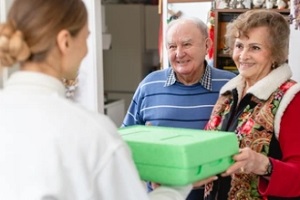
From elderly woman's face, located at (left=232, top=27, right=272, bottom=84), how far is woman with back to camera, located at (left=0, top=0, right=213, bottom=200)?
28.5 inches

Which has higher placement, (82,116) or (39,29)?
(39,29)

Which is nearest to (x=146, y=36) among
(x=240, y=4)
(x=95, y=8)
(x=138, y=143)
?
(x=240, y=4)

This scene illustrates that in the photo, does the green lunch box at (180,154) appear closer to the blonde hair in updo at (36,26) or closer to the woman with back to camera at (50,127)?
the woman with back to camera at (50,127)

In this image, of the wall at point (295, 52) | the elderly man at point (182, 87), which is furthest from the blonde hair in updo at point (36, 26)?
the wall at point (295, 52)

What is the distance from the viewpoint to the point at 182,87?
1.91 metres

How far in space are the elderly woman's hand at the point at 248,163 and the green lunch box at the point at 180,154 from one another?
0.10ft

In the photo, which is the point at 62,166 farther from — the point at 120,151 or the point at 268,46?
the point at 268,46

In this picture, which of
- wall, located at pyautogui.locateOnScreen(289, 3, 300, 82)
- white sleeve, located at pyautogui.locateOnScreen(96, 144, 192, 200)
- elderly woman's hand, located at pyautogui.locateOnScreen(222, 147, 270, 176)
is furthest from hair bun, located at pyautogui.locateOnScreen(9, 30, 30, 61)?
wall, located at pyautogui.locateOnScreen(289, 3, 300, 82)

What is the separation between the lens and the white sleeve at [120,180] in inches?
35.1

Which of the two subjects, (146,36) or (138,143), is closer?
(138,143)

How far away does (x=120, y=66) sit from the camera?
5.09 m

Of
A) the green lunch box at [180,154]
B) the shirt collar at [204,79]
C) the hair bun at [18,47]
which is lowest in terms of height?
the green lunch box at [180,154]

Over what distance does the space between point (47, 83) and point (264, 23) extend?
83 centimetres

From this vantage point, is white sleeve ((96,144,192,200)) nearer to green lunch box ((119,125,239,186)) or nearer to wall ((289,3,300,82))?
green lunch box ((119,125,239,186))
